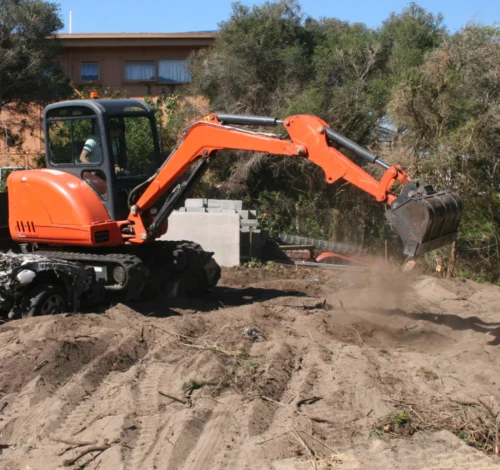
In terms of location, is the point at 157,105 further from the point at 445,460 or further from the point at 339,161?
the point at 445,460

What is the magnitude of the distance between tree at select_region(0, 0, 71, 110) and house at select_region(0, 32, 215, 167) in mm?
2485

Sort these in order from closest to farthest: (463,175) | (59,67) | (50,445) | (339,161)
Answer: (50,445), (339,161), (463,175), (59,67)

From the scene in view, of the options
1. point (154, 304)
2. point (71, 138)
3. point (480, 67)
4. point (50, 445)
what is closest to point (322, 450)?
point (50, 445)

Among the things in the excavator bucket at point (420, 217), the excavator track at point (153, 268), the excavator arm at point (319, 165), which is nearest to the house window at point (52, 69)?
the excavator track at point (153, 268)

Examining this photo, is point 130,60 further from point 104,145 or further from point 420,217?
point 420,217

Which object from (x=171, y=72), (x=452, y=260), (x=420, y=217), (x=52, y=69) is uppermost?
(x=171, y=72)

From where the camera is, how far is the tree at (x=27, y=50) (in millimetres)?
21000

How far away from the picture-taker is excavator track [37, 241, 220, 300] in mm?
9813

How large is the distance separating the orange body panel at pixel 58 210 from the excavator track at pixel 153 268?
0.89 ft

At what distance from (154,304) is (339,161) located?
377 cm

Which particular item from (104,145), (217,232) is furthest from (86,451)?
(217,232)

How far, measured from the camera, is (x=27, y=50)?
835 inches

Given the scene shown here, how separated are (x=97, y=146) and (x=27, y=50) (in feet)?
42.2

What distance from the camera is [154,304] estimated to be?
10.4 m
